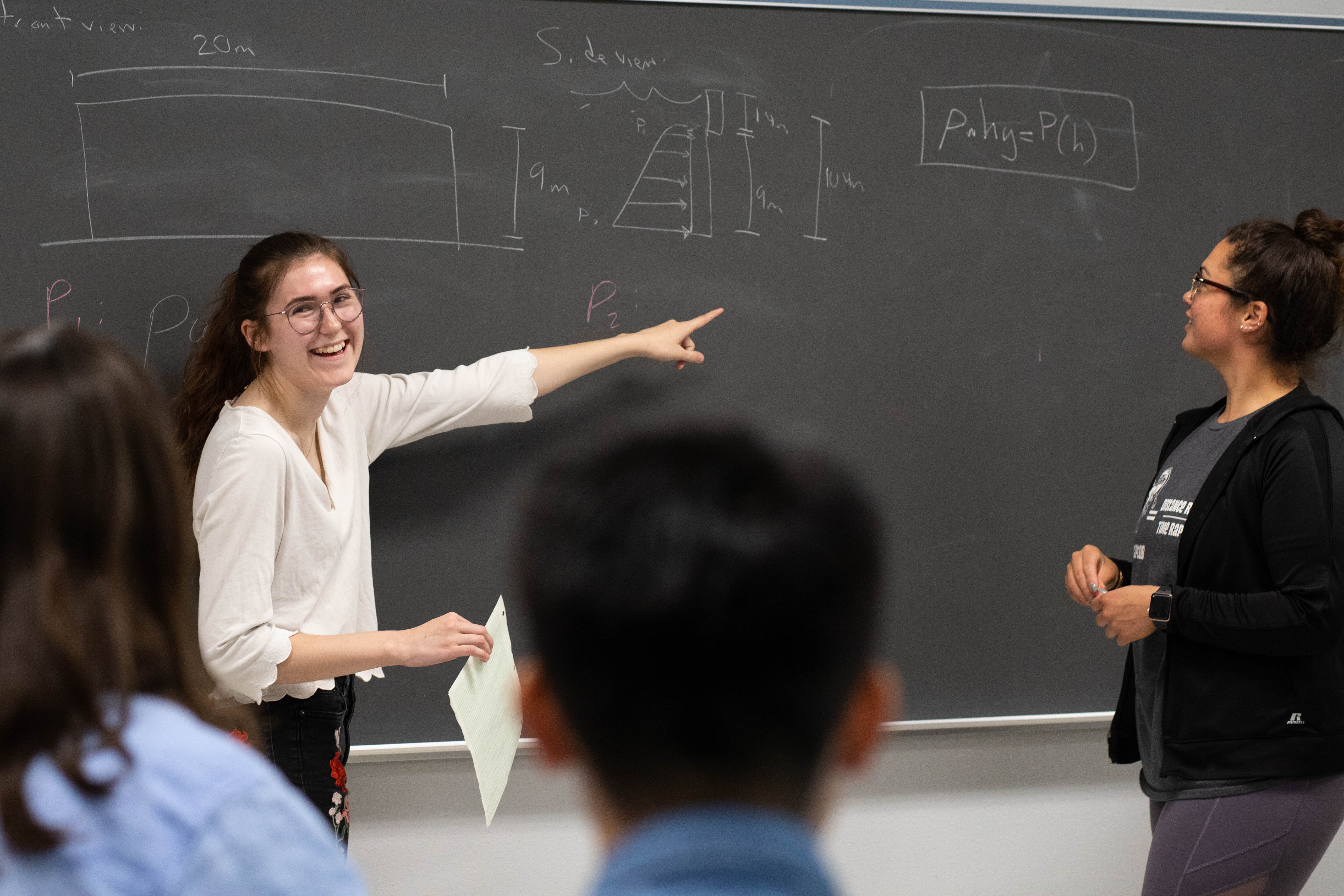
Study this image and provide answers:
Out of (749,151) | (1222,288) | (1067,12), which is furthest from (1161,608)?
(1067,12)

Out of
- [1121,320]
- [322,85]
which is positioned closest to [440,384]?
[322,85]

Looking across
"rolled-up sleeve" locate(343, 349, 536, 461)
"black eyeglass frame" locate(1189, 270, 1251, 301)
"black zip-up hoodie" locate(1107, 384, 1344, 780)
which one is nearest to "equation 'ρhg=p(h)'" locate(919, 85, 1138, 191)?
"black eyeglass frame" locate(1189, 270, 1251, 301)

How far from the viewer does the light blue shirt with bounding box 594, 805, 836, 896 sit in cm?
51

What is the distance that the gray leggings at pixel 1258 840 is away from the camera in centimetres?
180

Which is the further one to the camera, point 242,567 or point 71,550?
point 242,567

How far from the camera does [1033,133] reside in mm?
2375

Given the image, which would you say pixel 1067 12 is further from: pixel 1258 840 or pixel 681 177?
pixel 1258 840

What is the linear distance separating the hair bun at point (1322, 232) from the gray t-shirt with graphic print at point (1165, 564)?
0.33m

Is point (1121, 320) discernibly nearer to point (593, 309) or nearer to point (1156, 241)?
point (1156, 241)

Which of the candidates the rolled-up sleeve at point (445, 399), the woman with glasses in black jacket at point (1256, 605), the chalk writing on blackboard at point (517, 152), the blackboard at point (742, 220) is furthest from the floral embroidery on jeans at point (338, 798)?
the woman with glasses in black jacket at point (1256, 605)

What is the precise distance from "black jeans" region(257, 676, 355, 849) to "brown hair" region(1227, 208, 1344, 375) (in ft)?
5.94

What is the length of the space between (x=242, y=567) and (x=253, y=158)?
2.93ft

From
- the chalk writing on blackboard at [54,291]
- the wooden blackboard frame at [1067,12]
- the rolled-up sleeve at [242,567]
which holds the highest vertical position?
the wooden blackboard frame at [1067,12]

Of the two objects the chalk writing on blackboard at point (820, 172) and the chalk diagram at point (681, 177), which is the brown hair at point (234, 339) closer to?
the chalk diagram at point (681, 177)
